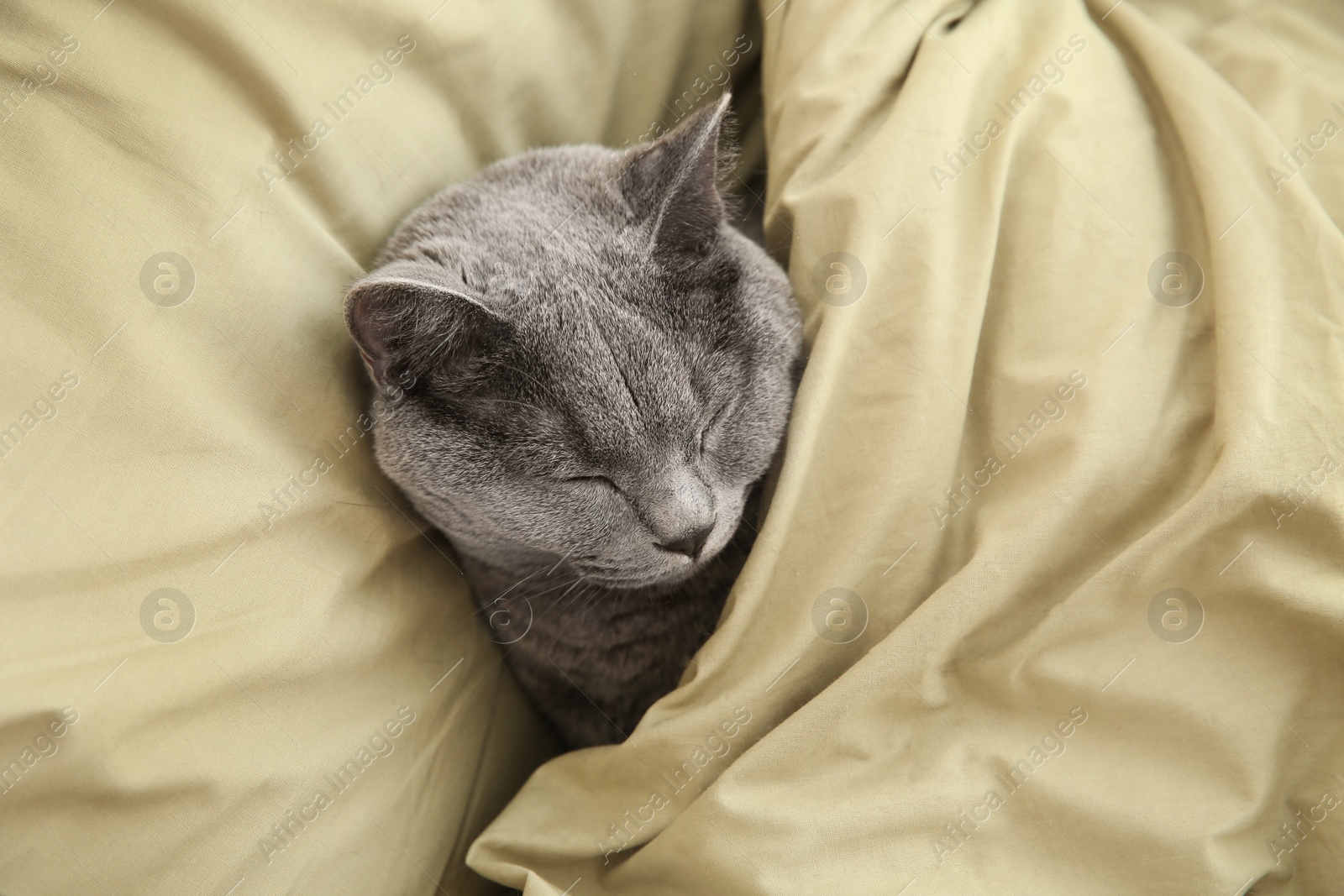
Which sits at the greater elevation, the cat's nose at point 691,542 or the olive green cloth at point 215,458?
the olive green cloth at point 215,458

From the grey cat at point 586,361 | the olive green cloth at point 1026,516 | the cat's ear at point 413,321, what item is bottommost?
the olive green cloth at point 1026,516

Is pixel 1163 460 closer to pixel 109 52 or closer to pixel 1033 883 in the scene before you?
pixel 1033 883

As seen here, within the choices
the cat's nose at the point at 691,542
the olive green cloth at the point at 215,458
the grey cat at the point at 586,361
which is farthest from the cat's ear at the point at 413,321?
the cat's nose at the point at 691,542

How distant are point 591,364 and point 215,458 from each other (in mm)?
442

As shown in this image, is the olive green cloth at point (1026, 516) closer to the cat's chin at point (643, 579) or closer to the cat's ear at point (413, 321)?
the cat's chin at point (643, 579)

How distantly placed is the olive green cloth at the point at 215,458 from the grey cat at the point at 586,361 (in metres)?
0.12

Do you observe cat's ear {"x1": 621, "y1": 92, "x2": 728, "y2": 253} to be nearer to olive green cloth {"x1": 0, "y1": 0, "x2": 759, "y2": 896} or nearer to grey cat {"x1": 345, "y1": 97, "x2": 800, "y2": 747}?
grey cat {"x1": 345, "y1": 97, "x2": 800, "y2": 747}

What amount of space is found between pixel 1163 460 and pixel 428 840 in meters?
1.04

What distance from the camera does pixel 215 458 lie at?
91 centimetres

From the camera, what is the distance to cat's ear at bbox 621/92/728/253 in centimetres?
92

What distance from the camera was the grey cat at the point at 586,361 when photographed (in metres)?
0.92

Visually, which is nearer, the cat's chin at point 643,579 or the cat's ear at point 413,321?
the cat's ear at point 413,321

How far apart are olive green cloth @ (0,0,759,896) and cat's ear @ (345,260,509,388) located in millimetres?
139

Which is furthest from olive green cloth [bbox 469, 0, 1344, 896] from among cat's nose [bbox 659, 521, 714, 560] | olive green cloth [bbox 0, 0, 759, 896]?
olive green cloth [bbox 0, 0, 759, 896]
